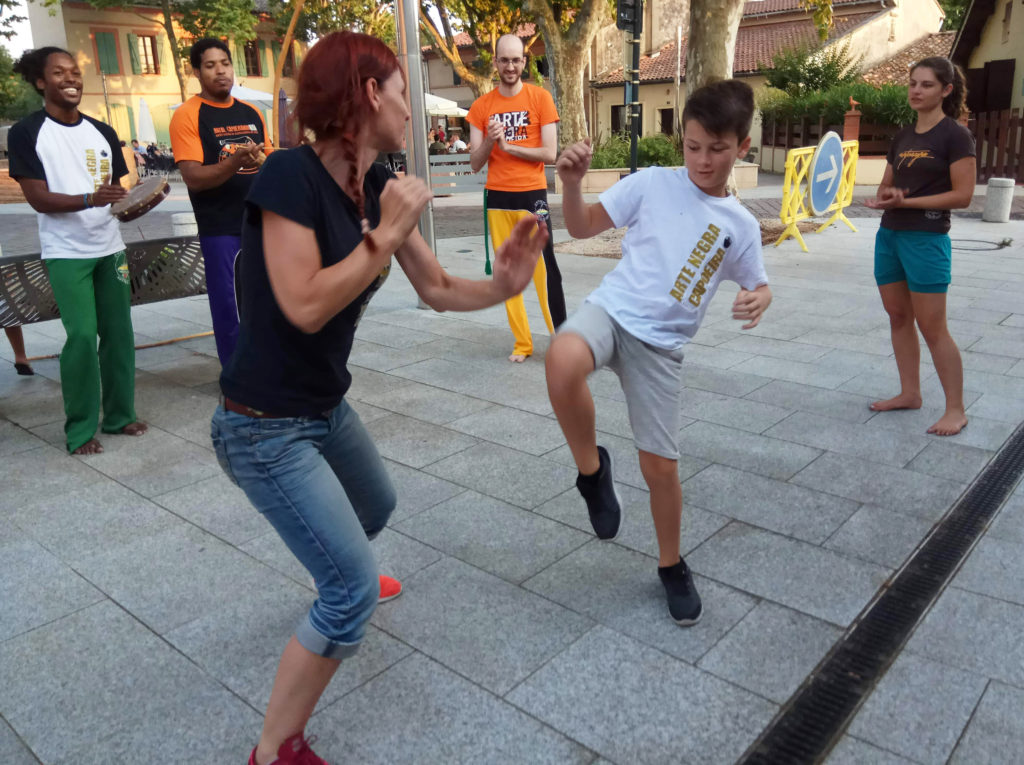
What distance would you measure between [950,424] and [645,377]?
2.63 m

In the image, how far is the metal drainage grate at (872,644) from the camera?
2.26 m

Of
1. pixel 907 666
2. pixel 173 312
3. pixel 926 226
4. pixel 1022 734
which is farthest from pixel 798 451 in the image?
pixel 173 312

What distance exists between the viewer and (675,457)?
2.70 metres

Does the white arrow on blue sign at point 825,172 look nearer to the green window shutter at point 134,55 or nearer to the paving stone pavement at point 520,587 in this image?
the paving stone pavement at point 520,587

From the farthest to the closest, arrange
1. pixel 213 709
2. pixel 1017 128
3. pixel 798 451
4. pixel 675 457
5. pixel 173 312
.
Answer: pixel 1017 128 → pixel 173 312 → pixel 798 451 → pixel 675 457 → pixel 213 709

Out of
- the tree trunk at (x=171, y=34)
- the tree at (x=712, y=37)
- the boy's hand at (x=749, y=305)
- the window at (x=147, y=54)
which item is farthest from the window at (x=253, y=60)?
the boy's hand at (x=749, y=305)

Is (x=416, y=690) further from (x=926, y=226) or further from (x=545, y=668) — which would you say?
(x=926, y=226)

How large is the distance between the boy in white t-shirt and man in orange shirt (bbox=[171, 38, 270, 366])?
2637 millimetres

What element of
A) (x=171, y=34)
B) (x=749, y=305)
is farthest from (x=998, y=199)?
(x=171, y=34)

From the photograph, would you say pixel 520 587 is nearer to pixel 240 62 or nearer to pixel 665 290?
pixel 665 290

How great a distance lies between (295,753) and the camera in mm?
2012

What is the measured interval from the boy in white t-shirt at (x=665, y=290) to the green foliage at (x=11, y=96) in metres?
50.8

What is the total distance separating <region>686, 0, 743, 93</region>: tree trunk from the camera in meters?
14.1

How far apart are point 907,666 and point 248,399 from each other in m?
2.06
